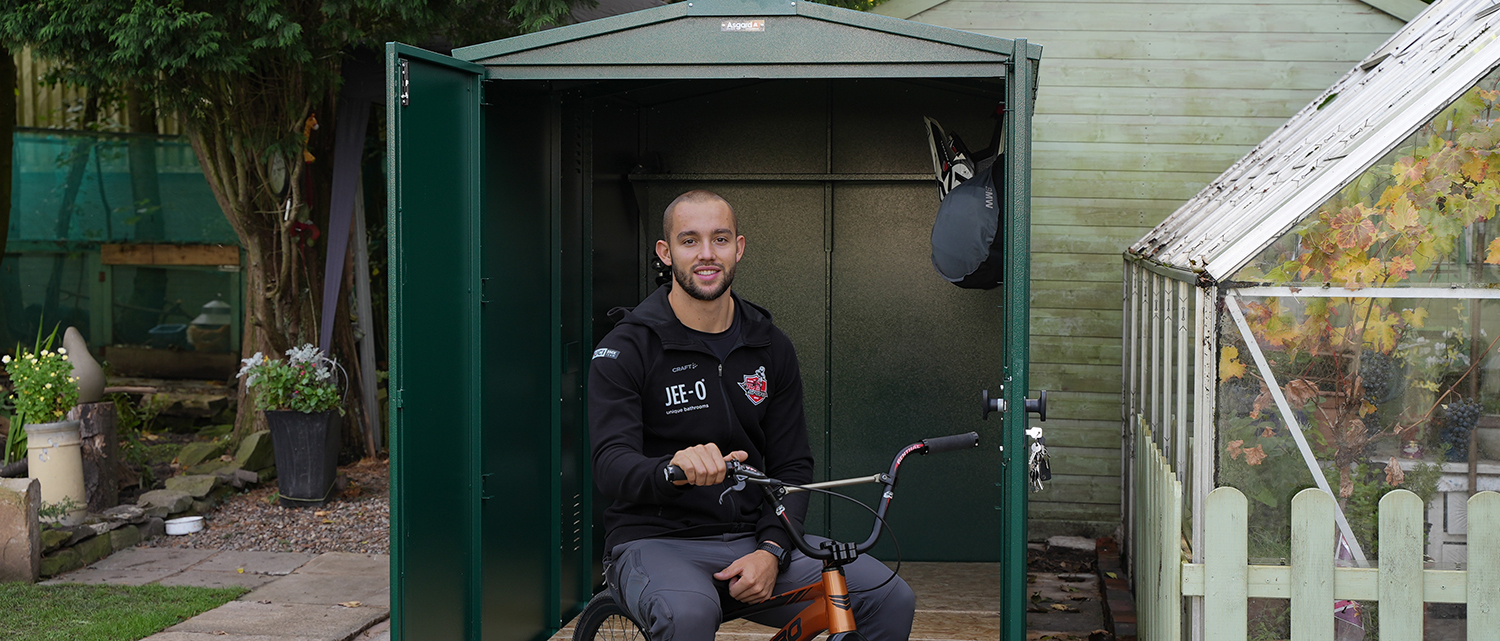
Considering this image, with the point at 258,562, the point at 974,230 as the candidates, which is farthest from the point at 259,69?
the point at 974,230

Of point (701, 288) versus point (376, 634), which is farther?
point (376, 634)

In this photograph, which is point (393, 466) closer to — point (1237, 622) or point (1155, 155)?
point (1237, 622)

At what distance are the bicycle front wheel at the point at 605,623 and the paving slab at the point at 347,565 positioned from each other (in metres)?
2.71

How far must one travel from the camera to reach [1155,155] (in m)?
6.05

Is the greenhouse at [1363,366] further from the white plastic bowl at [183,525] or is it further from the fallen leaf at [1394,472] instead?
the white plastic bowl at [183,525]

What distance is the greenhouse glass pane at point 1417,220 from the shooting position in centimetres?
314

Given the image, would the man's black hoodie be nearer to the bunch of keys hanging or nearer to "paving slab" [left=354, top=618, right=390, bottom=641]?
the bunch of keys hanging

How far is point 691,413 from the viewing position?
2965 mm

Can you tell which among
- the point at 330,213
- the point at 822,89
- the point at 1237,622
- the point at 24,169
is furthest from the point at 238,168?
the point at 1237,622

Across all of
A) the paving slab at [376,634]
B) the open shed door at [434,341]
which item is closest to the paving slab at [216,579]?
the paving slab at [376,634]

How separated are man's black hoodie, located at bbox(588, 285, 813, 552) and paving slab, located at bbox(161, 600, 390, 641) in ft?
7.27

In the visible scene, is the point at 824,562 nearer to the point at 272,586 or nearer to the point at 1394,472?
the point at 1394,472

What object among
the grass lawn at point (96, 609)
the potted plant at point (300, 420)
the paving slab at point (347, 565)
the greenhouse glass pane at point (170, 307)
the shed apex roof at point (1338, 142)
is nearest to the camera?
the shed apex roof at point (1338, 142)

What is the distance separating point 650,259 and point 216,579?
8.33 ft
